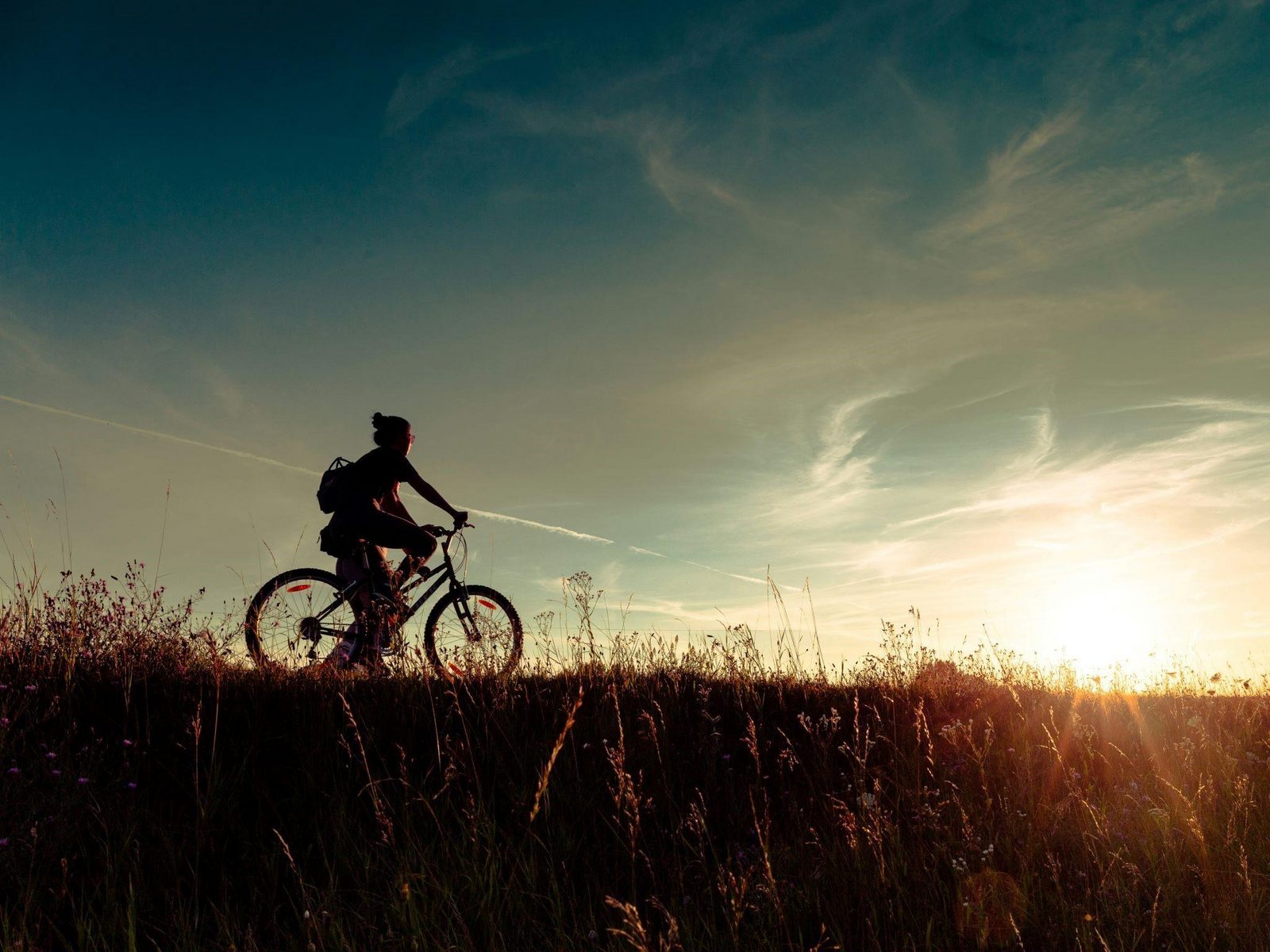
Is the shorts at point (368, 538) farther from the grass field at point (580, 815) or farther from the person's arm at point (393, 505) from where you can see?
the grass field at point (580, 815)

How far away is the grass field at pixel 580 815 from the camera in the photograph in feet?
11.0

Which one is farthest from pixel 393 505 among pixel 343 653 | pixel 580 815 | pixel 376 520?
pixel 580 815

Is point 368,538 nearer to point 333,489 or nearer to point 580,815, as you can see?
point 333,489

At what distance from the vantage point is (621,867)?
416 centimetres

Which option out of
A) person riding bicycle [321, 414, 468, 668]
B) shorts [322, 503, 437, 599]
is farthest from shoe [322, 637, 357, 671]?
shorts [322, 503, 437, 599]

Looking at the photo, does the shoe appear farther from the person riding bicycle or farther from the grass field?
the grass field

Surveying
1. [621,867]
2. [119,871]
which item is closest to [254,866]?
[119,871]

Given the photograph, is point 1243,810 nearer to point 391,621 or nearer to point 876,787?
point 876,787

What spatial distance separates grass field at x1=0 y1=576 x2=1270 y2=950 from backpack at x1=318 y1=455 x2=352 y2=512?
6.32 feet

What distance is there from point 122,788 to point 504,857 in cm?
259

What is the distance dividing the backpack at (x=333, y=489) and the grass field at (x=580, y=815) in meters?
1.93

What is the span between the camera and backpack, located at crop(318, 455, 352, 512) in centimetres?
873

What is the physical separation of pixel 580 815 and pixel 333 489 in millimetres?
5307

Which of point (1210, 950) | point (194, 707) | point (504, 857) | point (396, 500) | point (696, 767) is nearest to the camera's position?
point (1210, 950)
